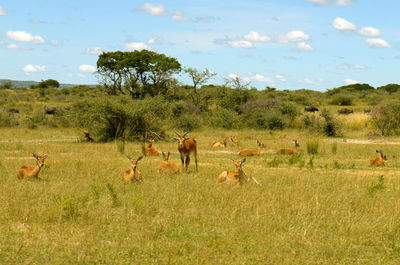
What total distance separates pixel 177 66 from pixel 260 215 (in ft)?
103

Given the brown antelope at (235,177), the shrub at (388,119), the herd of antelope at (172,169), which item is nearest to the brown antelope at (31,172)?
the herd of antelope at (172,169)

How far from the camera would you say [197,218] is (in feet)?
25.1

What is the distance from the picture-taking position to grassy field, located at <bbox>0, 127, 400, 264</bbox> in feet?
20.2

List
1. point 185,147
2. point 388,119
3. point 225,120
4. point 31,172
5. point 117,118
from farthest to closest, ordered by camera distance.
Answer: point 225,120
point 388,119
point 117,118
point 185,147
point 31,172

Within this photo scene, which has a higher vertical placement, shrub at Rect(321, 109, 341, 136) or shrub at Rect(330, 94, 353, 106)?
shrub at Rect(330, 94, 353, 106)

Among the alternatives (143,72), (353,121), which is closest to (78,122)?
(143,72)

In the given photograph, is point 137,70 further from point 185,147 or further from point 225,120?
point 185,147

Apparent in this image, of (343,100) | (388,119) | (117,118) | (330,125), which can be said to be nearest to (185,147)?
(117,118)

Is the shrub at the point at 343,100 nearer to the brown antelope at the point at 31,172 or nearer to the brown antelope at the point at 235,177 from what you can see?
the brown antelope at the point at 235,177

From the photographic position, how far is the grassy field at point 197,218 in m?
6.16

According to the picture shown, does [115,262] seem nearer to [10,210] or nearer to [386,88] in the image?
[10,210]

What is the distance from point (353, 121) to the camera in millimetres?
31078

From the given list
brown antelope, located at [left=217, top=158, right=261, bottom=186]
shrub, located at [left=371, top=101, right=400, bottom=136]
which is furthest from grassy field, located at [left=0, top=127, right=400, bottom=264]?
shrub, located at [left=371, top=101, right=400, bottom=136]

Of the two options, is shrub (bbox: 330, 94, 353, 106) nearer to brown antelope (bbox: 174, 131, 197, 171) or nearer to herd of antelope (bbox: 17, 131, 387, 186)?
herd of antelope (bbox: 17, 131, 387, 186)
